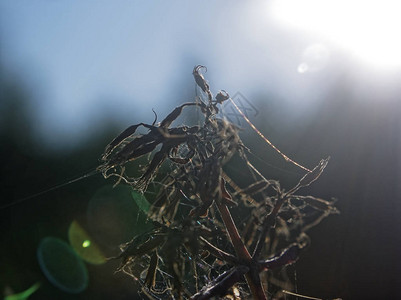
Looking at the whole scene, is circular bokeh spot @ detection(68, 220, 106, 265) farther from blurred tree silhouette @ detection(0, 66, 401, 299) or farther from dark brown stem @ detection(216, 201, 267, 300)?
dark brown stem @ detection(216, 201, 267, 300)

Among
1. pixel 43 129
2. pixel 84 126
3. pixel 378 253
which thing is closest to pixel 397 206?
pixel 378 253

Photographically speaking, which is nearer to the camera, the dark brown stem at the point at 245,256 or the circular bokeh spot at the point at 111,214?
the dark brown stem at the point at 245,256

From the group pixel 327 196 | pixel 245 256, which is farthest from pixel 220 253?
pixel 327 196

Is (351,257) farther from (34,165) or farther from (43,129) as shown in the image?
(43,129)

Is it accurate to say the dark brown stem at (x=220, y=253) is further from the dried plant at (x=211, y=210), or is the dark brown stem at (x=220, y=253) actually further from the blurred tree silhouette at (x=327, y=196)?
the blurred tree silhouette at (x=327, y=196)

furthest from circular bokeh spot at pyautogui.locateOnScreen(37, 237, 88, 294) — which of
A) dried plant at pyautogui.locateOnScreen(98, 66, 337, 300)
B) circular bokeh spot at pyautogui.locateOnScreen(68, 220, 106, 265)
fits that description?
dried plant at pyautogui.locateOnScreen(98, 66, 337, 300)

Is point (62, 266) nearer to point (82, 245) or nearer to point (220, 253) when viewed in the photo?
point (82, 245)

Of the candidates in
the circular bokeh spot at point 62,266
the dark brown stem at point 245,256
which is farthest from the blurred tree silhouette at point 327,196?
the dark brown stem at point 245,256
